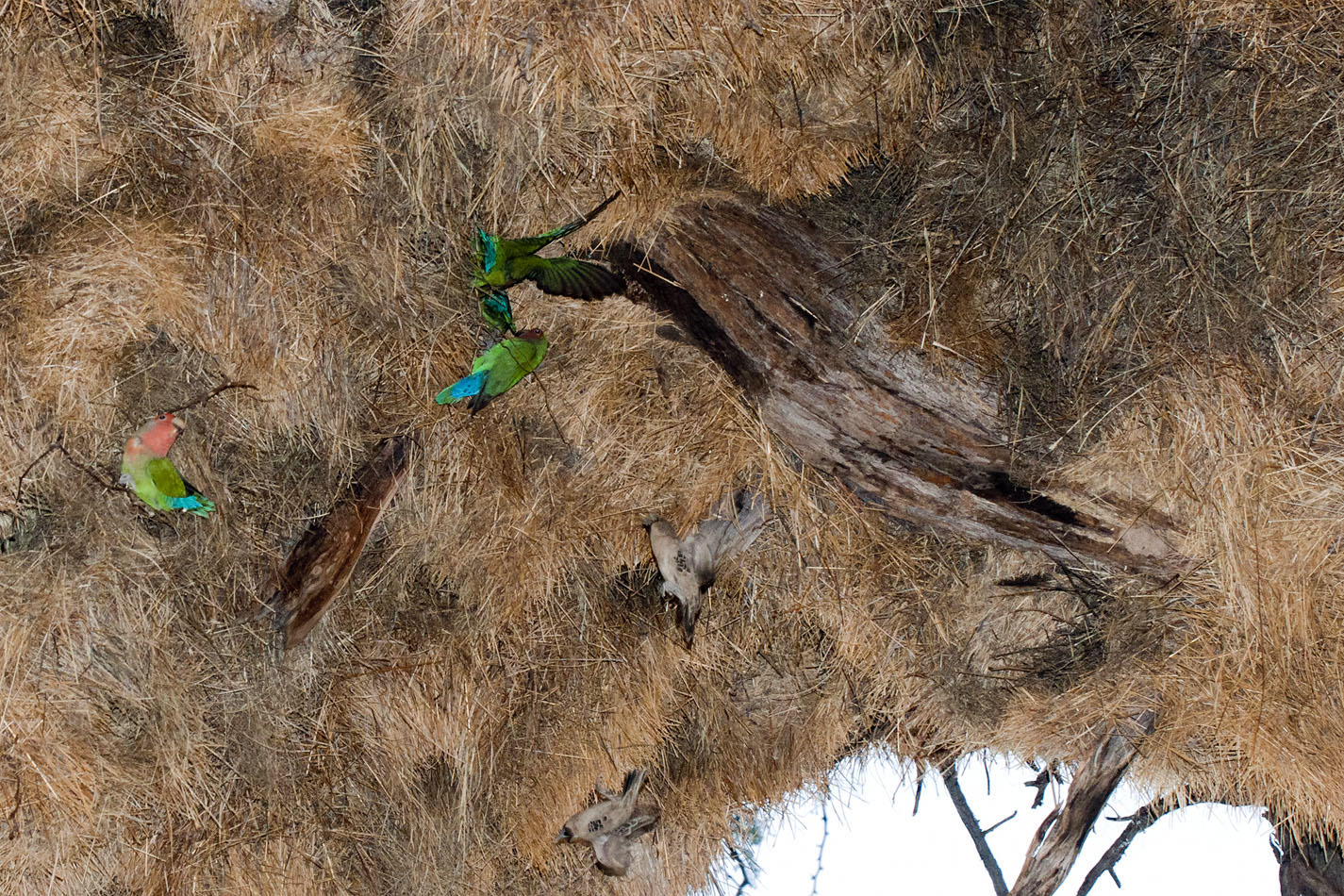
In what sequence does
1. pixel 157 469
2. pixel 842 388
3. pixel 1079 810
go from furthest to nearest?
1. pixel 1079 810
2. pixel 157 469
3. pixel 842 388

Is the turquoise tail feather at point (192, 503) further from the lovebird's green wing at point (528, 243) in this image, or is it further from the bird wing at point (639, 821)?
the bird wing at point (639, 821)

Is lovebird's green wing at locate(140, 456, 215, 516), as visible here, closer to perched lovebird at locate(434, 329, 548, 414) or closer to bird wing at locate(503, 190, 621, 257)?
perched lovebird at locate(434, 329, 548, 414)

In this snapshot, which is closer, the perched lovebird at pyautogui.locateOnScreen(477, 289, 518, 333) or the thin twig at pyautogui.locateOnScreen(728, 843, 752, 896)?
the perched lovebird at pyautogui.locateOnScreen(477, 289, 518, 333)

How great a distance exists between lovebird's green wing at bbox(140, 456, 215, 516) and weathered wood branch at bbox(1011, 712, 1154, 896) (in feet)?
8.22

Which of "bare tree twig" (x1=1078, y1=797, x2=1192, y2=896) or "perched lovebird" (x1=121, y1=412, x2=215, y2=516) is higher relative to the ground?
"bare tree twig" (x1=1078, y1=797, x2=1192, y2=896)

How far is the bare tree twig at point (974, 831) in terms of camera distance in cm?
282

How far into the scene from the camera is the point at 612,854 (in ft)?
9.01

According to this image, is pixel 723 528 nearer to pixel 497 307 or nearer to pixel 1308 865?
pixel 497 307

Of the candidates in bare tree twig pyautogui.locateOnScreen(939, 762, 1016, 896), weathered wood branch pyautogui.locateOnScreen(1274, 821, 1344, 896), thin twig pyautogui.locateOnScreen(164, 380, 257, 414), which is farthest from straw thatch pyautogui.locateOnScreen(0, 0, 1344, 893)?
bare tree twig pyautogui.locateOnScreen(939, 762, 1016, 896)

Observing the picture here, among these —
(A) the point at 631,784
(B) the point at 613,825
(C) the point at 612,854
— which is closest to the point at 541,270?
(A) the point at 631,784

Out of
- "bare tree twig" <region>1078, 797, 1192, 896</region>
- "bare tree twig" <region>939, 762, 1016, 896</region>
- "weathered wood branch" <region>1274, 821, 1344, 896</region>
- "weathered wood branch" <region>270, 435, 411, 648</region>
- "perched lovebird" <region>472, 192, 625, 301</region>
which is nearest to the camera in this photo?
"perched lovebird" <region>472, 192, 625, 301</region>

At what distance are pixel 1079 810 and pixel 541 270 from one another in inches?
82.1

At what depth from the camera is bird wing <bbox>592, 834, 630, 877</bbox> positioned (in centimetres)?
273

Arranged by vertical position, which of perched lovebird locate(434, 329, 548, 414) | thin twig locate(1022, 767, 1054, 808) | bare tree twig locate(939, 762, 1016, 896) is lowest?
perched lovebird locate(434, 329, 548, 414)
